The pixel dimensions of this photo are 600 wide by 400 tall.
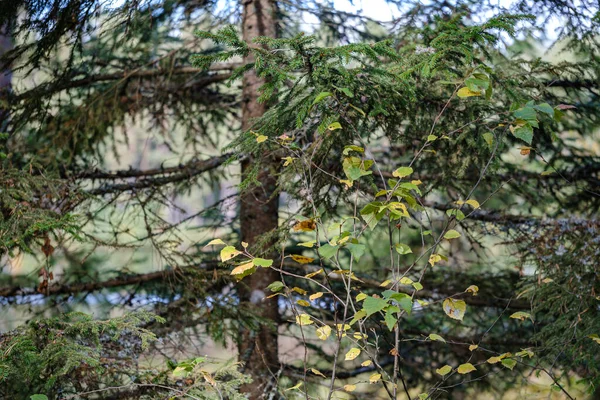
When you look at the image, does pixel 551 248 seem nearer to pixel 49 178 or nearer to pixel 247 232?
pixel 247 232

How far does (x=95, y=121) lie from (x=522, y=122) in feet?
12.9

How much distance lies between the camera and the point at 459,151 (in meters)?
4.15

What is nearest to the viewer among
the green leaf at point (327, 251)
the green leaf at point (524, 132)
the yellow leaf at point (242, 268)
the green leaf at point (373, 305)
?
the green leaf at point (373, 305)

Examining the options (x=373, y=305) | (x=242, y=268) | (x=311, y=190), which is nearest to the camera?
(x=373, y=305)

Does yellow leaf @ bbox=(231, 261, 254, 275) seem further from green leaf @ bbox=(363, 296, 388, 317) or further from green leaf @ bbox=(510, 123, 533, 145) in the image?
green leaf @ bbox=(510, 123, 533, 145)

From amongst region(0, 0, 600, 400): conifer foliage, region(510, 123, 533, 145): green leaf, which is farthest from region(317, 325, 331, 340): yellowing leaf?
region(510, 123, 533, 145): green leaf

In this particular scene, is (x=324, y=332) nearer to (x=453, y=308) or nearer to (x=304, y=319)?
(x=304, y=319)

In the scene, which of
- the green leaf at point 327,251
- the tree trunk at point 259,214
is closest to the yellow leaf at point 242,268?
the green leaf at point 327,251

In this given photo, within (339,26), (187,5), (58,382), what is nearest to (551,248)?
(339,26)

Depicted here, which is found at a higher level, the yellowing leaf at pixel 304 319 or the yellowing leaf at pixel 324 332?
the yellowing leaf at pixel 304 319

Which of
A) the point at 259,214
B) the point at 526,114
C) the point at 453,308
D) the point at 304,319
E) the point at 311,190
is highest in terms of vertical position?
the point at 526,114

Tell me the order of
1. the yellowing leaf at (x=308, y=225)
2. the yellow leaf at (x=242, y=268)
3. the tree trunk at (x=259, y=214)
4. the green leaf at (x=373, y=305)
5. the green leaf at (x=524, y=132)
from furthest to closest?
the tree trunk at (x=259, y=214) < the yellowing leaf at (x=308, y=225) < the green leaf at (x=524, y=132) < the yellow leaf at (x=242, y=268) < the green leaf at (x=373, y=305)

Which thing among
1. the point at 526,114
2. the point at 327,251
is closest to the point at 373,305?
the point at 327,251

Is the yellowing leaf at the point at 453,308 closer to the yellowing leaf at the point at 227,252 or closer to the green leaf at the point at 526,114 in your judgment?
the green leaf at the point at 526,114
